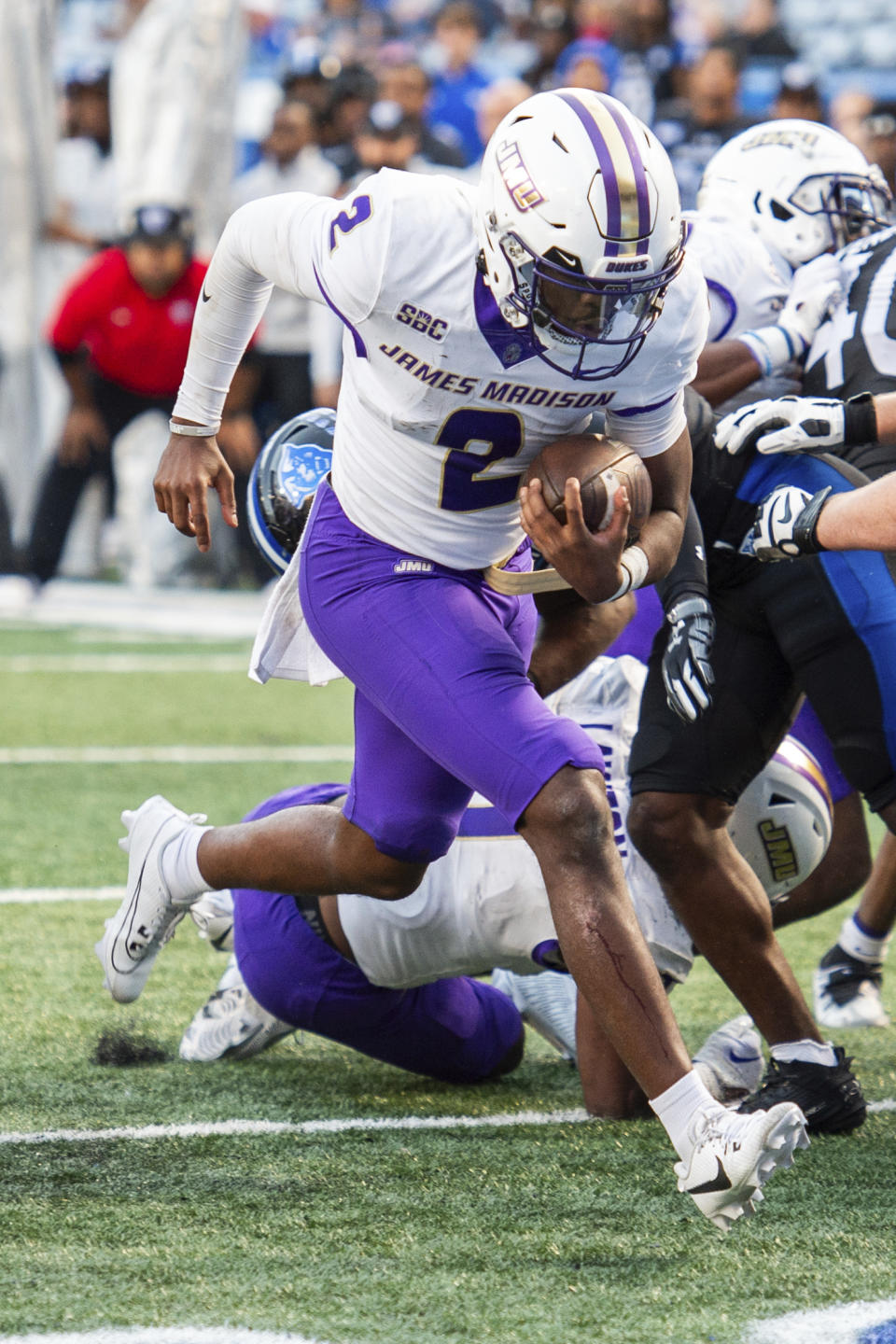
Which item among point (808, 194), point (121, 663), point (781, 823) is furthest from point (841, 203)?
point (121, 663)

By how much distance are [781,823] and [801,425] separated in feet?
2.47

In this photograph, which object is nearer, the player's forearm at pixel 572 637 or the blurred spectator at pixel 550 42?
the player's forearm at pixel 572 637

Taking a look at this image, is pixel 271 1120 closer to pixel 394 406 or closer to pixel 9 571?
pixel 394 406

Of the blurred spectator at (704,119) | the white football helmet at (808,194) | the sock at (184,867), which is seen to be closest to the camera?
the sock at (184,867)

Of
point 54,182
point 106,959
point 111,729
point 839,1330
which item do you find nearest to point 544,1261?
point 839,1330

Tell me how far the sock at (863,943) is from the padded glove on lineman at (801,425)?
1.25m

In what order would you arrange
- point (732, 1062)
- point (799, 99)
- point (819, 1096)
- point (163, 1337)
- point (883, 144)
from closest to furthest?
point (163, 1337) < point (819, 1096) < point (732, 1062) < point (883, 144) < point (799, 99)

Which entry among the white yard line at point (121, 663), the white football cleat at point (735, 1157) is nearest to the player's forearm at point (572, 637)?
the white football cleat at point (735, 1157)

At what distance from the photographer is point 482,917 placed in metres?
3.20

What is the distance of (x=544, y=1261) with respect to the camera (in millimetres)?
2414

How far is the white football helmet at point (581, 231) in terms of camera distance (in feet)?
8.75

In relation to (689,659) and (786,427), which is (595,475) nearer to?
(689,659)

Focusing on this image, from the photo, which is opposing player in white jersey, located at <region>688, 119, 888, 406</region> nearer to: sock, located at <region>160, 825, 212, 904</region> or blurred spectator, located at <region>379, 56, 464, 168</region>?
sock, located at <region>160, 825, 212, 904</region>

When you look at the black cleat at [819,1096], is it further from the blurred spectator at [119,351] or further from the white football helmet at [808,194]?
the blurred spectator at [119,351]
